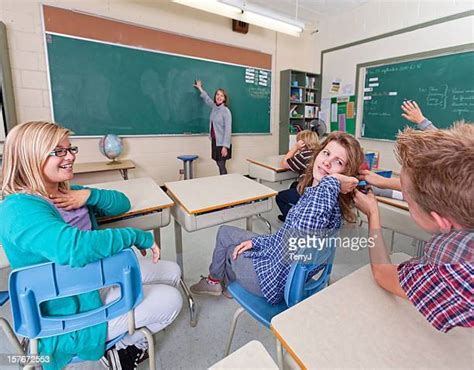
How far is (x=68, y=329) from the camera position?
87 cm

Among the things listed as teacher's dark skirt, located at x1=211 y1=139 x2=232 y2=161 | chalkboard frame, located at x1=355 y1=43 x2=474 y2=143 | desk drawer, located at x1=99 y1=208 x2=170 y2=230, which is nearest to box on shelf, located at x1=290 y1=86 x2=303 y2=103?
chalkboard frame, located at x1=355 y1=43 x2=474 y2=143

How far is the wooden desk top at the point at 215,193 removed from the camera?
1590mm

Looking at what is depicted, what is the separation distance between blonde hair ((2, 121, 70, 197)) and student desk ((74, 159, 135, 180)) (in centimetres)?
238

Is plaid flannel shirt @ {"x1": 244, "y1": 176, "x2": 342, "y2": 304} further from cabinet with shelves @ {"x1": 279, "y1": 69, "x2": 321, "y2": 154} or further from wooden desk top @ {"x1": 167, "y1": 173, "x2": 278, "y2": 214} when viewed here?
cabinet with shelves @ {"x1": 279, "y1": 69, "x2": 321, "y2": 154}

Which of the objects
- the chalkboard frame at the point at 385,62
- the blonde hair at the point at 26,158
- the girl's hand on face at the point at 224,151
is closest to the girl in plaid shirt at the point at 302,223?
the blonde hair at the point at 26,158

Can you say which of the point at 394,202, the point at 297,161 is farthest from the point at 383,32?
the point at 394,202

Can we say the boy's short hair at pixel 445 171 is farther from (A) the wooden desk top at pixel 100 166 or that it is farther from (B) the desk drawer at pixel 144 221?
(A) the wooden desk top at pixel 100 166

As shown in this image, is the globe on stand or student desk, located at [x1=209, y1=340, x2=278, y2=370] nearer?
student desk, located at [x1=209, y1=340, x2=278, y2=370]

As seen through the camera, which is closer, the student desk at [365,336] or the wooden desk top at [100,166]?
the student desk at [365,336]

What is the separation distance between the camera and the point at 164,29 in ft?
12.4

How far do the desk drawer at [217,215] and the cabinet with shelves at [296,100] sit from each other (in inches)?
143

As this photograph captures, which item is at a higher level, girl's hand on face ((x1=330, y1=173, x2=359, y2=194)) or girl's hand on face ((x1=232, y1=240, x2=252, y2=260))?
girl's hand on face ((x1=330, y1=173, x2=359, y2=194))

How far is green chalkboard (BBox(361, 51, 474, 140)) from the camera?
3.40m

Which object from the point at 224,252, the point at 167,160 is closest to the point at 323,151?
the point at 224,252
